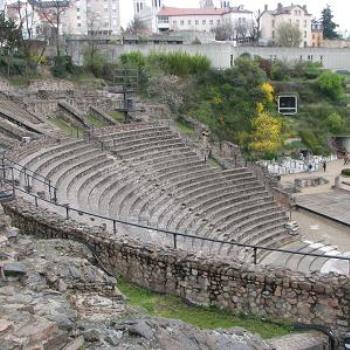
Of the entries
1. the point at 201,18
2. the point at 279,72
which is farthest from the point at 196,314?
the point at 201,18

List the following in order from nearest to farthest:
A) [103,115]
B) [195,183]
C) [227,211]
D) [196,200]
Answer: [196,200] < [227,211] < [195,183] < [103,115]

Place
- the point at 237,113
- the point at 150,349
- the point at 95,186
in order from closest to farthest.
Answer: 1. the point at 150,349
2. the point at 95,186
3. the point at 237,113

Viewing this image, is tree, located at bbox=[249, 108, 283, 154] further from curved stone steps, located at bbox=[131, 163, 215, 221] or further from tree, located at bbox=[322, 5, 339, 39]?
tree, located at bbox=[322, 5, 339, 39]

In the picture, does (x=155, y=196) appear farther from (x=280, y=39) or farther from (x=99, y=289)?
(x=280, y=39)

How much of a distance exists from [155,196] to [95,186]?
298 cm

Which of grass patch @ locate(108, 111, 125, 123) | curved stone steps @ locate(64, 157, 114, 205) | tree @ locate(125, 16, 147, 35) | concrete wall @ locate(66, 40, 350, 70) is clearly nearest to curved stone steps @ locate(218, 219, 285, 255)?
curved stone steps @ locate(64, 157, 114, 205)

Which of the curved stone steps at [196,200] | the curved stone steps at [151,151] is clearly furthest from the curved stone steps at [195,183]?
the curved stone steps at [151,151]

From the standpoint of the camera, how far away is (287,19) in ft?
308

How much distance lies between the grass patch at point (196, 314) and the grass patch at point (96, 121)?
857 inches

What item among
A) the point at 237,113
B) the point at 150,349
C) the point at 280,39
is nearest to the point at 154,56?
the point at 237,113

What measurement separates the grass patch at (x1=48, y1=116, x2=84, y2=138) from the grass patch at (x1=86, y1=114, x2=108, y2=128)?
1385 millimetres

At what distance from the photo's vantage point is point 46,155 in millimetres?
21016

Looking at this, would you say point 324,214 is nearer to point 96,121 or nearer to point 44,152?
point 96,121

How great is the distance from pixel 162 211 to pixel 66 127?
37.5 ft
